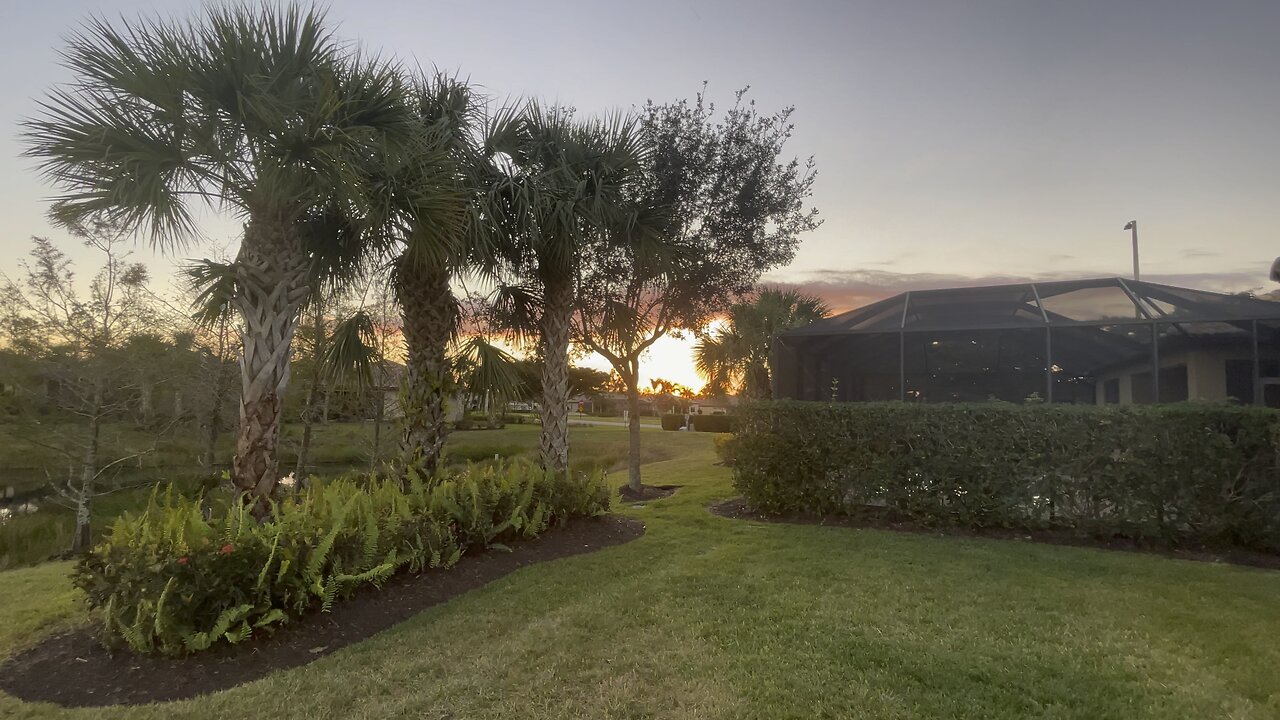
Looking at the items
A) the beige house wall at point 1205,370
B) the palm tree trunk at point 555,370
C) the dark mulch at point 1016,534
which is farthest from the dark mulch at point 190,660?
the beige house wall at point 1205,370

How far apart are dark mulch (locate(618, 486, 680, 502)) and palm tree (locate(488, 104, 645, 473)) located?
3358mm

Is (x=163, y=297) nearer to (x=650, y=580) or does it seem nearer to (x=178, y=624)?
(x=178, y=624)

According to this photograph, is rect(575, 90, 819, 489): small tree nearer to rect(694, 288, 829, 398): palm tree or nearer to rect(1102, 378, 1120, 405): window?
rect(694, 288, 829, 398): palm tree

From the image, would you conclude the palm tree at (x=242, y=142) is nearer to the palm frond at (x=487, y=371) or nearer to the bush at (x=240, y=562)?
the bush at (x=240, y=562)

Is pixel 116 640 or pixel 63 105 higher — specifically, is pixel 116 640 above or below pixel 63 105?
below

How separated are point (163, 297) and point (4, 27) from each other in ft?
24.8

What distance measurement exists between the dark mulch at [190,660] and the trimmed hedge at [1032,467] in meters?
5.38

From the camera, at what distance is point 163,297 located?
13.1 metres

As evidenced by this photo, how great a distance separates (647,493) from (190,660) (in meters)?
9.02

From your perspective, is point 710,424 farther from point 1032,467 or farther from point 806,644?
point 806,644

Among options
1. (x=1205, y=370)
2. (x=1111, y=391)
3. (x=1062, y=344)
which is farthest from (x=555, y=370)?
(x=1111, y=391)

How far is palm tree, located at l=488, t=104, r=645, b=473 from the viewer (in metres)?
7.83

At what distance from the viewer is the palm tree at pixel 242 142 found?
488cm

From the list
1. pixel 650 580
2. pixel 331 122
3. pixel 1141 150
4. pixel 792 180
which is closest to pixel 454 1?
pixel 331 122
